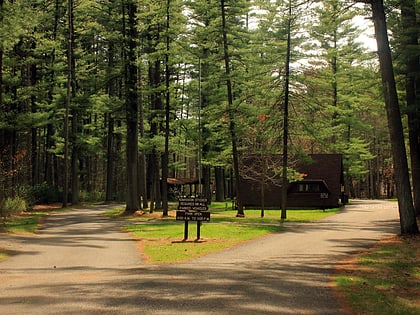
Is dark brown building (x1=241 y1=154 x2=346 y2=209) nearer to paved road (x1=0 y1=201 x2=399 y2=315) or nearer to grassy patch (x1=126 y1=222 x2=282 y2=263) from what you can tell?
grassy patch (x1=126 y1=222 x2=282 y2=263)

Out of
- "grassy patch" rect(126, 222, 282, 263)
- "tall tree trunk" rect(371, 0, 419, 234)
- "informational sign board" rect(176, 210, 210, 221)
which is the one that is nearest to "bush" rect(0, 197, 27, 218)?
"grassy patch" rect(126, 222, 282, 263)

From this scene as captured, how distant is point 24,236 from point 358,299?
14.9 metres

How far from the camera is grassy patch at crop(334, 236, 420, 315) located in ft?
24.6

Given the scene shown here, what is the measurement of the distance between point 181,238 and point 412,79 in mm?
12846

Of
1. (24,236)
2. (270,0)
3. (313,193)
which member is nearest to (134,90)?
(270,0)

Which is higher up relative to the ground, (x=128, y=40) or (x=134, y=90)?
(x=128, y=40)

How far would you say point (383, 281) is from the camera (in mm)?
9453

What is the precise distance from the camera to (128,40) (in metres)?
30.1

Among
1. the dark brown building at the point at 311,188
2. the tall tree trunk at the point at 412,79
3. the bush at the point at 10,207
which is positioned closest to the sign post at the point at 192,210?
the tall tree trunk at the point at 412,79

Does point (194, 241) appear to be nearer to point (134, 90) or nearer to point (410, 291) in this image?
point (410, 291)

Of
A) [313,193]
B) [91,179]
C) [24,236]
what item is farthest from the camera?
[91,179]

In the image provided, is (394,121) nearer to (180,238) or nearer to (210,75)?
(180,238)

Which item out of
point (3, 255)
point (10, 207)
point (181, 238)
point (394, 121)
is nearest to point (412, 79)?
point (394, 121)

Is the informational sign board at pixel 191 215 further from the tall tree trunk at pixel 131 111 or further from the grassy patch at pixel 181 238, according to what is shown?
the tall tree trunk at pixel 131 111
